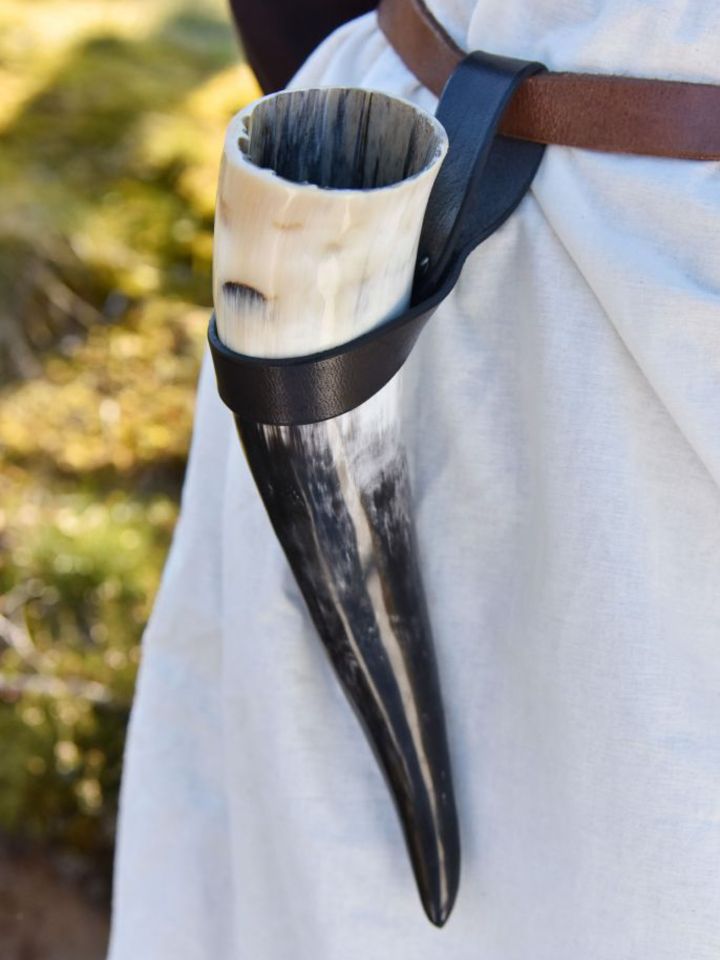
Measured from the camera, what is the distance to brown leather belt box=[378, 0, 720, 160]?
518 mm

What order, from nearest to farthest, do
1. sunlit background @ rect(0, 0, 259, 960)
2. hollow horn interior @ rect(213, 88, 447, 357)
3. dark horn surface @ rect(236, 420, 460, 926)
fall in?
hollow horn interior @ rect(213, 88, 447, 357), dark horn surface @ rect(236, 420, 460, 926), sunlit background @ rect(0, 0, 259, 960)

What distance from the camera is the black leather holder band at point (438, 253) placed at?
0.47 meters

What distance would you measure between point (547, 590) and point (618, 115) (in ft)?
0.83

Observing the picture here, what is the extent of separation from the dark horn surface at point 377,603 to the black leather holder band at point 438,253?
→ 0.10 feet

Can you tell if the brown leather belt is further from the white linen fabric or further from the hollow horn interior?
the hollow horn interior

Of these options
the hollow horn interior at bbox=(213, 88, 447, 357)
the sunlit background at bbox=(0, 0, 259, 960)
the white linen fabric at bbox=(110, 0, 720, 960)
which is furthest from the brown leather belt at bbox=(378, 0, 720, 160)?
the sunlit background at bbox=(0, 0, 259, 960)

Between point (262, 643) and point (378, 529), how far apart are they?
15 centimetres

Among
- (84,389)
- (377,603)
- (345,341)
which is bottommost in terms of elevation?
(84,389)

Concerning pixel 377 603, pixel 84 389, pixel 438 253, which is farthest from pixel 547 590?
→ pixel 84 389

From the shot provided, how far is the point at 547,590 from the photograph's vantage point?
1.97 ft

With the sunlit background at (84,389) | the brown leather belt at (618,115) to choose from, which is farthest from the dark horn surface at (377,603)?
the sunlit background at (84,389)

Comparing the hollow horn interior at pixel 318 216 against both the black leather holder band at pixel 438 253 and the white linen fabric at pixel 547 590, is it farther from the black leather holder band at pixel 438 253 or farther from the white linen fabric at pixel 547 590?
the white linen fabric at pixel 547 590

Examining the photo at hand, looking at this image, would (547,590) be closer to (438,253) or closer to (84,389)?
(438,253)

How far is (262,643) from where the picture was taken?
687 mm
